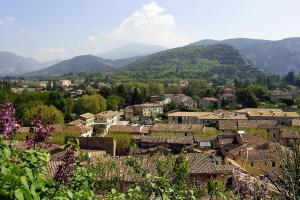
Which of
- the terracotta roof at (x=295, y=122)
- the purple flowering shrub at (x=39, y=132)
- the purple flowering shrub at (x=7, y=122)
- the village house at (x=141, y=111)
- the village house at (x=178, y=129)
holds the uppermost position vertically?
the purple flowering shrub at (x=7, y=122)

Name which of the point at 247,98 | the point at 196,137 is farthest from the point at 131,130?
the point at 247,98

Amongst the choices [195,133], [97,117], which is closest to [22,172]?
[195,133]

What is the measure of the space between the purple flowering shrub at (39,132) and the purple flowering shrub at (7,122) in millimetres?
227

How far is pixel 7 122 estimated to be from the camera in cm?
432

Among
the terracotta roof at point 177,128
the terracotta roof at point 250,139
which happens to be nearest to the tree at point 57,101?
the terracotta roof at point 177,128

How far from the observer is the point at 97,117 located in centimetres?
6291

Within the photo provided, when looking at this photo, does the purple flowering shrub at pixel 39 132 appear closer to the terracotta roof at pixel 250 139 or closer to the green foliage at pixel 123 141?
the green foliage at pixel 123 141

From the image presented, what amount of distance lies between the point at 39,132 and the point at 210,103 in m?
86.1

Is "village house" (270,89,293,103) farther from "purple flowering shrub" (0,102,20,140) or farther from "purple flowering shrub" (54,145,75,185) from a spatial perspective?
"purple flowering shrub" (54,145,75,185)

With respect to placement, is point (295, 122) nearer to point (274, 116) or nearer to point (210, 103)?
point (274, 116)

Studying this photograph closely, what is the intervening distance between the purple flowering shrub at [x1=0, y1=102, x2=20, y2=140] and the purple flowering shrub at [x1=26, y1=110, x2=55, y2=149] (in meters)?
0.23

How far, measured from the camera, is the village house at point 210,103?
87444 millimetres

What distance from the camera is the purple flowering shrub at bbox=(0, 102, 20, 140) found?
14.0 ft

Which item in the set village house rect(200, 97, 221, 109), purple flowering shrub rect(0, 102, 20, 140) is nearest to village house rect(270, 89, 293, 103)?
village house rect(200, 97, 221, 109)
